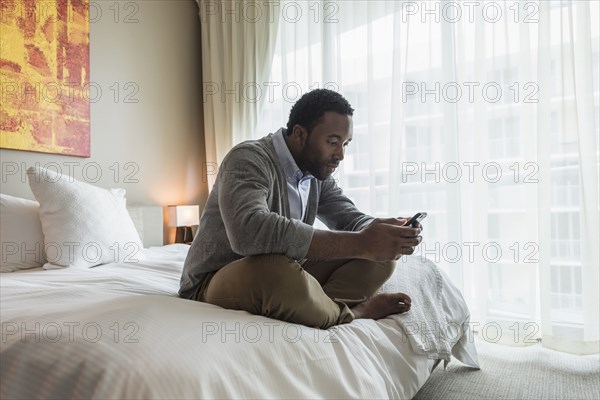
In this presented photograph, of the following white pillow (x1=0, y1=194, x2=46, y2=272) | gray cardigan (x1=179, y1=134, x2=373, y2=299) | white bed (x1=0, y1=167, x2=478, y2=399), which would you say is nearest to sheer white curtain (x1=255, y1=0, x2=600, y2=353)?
white bed (x1=0, y1=167, x2=478, y2=399)

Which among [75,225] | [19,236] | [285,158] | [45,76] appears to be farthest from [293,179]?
[45,76]

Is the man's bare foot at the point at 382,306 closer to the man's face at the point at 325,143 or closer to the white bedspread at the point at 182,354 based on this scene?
the white bedspread at the point at 182,354

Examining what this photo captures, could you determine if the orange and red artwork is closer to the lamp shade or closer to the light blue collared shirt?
the lamp shade

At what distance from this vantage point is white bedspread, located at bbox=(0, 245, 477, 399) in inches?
29.9

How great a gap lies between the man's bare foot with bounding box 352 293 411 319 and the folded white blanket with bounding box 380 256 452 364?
21mm

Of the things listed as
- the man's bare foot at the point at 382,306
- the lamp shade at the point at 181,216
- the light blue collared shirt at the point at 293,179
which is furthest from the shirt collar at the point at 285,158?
the lamp shade at the point at 181,216

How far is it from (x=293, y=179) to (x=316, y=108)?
24cm

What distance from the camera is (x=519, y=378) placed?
1.97 metres

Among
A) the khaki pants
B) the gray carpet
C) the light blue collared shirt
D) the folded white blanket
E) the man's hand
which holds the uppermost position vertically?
the light blue collared shirt

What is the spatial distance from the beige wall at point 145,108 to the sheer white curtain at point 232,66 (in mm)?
136

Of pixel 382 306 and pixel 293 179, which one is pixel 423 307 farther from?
pixel 293 179

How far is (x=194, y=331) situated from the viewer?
896 millimetres

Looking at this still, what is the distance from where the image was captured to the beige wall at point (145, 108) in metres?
3.19

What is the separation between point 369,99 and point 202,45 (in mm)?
1634
